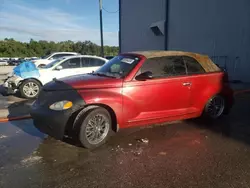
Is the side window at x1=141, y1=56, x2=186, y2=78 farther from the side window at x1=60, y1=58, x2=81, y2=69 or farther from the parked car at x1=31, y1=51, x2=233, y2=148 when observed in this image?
the side window at x1=60, y1=58, x2=81, y2=69

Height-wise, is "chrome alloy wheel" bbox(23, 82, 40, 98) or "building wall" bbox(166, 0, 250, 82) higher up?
"building wall" bbox(166, 0, 250, 82)

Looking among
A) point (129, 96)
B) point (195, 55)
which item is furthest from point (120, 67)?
point (195, 55)

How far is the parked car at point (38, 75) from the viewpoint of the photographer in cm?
917

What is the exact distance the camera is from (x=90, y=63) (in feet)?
34.8

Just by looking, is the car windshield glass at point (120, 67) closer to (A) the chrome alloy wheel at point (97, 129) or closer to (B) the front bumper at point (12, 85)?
(A) the chrome alloy wheel at point (97, 129)

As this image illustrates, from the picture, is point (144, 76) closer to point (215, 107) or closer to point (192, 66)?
point (192, 66)

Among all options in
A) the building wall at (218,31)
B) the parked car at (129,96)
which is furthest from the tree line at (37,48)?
the parked car at (129,96)

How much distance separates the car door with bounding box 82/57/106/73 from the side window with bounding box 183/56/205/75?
17.7 ft

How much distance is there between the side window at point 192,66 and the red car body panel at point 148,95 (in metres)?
0.11

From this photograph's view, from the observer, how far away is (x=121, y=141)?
4750 mm

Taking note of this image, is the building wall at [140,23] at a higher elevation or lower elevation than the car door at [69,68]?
higher

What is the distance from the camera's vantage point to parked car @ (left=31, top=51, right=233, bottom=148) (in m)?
4.30

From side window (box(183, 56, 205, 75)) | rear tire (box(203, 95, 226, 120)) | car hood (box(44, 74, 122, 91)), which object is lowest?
rear tire (box(203, 95, 226, 120))

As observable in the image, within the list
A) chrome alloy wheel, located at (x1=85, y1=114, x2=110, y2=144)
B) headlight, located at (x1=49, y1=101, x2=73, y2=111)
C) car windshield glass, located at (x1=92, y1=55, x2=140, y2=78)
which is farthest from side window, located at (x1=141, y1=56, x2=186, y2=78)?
headlight, located at (x1=49, y1=101, x2=73, y2=111)
